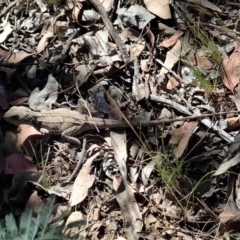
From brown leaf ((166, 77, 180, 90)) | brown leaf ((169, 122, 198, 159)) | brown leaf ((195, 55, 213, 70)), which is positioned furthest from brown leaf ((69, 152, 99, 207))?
brown leaf ((195, 55, 213, 70))

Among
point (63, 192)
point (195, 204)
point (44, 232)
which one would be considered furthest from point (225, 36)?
point (44, 232)

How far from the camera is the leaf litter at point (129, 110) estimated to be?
2.67 m

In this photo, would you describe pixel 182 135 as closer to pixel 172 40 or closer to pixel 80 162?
pixel 80 162

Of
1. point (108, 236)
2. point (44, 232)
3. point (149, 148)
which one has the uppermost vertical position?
point (44, 232)

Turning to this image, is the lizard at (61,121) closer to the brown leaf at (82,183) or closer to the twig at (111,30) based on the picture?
the brown leaf at (82,183)

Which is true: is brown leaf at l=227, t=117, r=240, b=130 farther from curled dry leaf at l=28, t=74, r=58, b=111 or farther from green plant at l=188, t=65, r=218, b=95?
curled dry leaf at l=28, t=74, r=58, b=111

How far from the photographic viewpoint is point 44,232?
2104 mm

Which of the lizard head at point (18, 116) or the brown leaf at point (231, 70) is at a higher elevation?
the brown leaf at point (231, 70)

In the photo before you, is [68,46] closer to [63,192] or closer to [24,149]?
[24,149]

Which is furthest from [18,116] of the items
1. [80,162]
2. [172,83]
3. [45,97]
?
[172,83]

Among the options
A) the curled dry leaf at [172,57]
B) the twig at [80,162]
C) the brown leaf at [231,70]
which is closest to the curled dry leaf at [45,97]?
the twig at [80,162]

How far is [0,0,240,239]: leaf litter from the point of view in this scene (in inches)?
105

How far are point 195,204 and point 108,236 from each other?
44 centimetres

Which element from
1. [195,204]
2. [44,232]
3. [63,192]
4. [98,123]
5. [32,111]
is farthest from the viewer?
[32,111]
